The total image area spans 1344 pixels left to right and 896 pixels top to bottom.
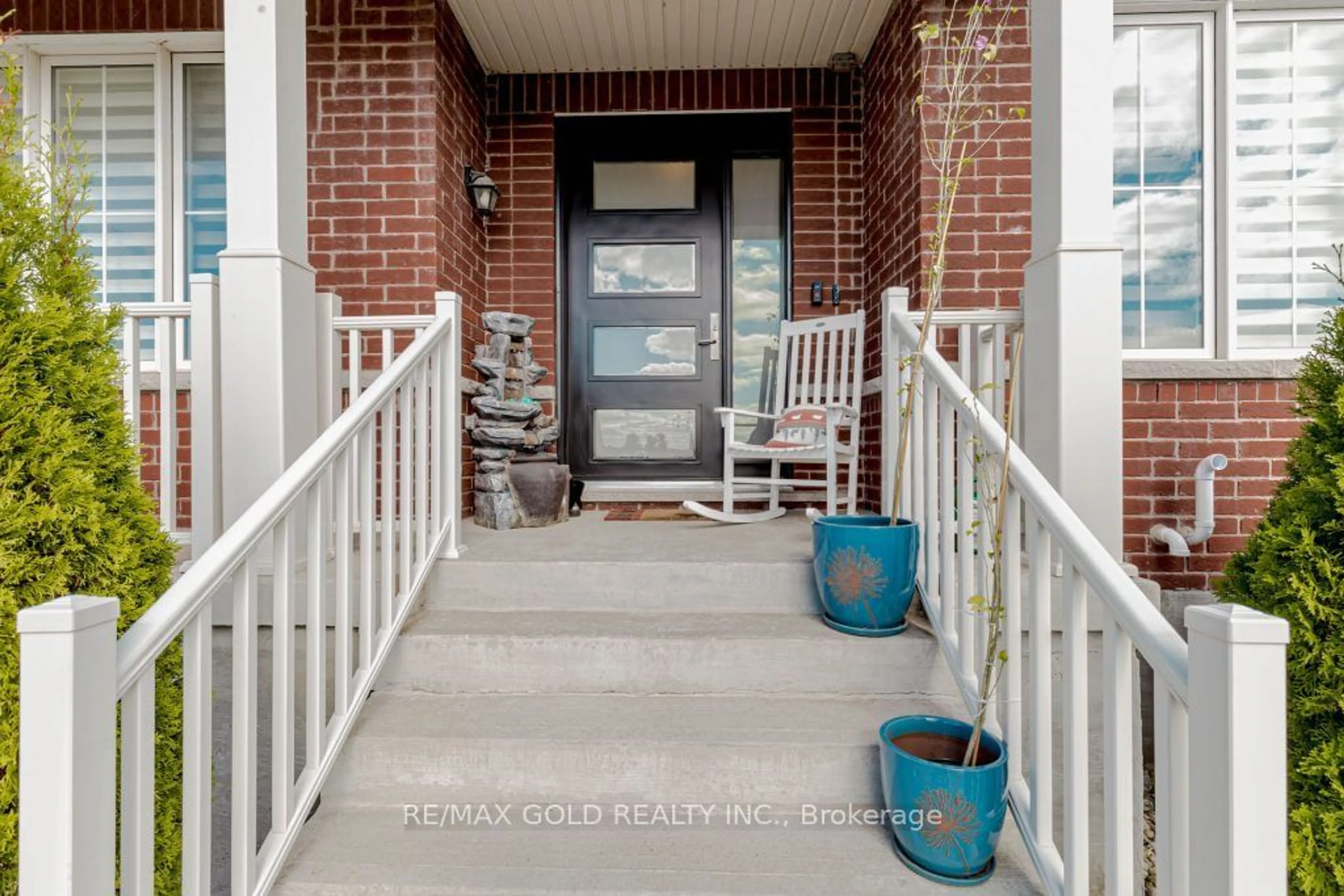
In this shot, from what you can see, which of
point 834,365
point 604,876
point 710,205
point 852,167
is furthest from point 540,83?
point 604,876

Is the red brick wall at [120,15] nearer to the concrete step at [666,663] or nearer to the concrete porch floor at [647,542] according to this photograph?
the concrete porch floor at [647,542]

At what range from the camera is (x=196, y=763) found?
1240 millimetres

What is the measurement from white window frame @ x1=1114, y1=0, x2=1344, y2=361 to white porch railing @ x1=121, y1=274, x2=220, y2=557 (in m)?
3.29

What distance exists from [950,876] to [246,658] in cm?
142

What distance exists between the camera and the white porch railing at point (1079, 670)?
92cm

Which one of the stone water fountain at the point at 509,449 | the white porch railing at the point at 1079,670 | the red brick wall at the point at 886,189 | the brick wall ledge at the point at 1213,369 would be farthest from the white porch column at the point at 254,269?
the brick wall ledge at the point at 1213,369

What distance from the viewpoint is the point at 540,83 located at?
4020 millimetres

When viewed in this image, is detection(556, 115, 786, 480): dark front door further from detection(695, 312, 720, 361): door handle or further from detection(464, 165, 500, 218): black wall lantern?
detection(464, 165, 500, 218): black wall lantern

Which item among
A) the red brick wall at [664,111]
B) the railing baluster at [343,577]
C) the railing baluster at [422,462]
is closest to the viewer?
the railing baluster at [343,577]

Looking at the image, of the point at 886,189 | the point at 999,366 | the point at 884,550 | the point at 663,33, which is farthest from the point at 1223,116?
the point at 884,550

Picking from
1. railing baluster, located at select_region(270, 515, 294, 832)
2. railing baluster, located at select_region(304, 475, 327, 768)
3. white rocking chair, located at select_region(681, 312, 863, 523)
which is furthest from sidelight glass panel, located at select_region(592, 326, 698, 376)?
railing baluster, located at select_region(270, 515, 294, 832)

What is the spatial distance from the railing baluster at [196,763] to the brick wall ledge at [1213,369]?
3.14m

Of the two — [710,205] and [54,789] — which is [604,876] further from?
[710,205]

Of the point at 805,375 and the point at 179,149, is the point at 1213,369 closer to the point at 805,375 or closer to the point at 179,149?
the point at 805,375
